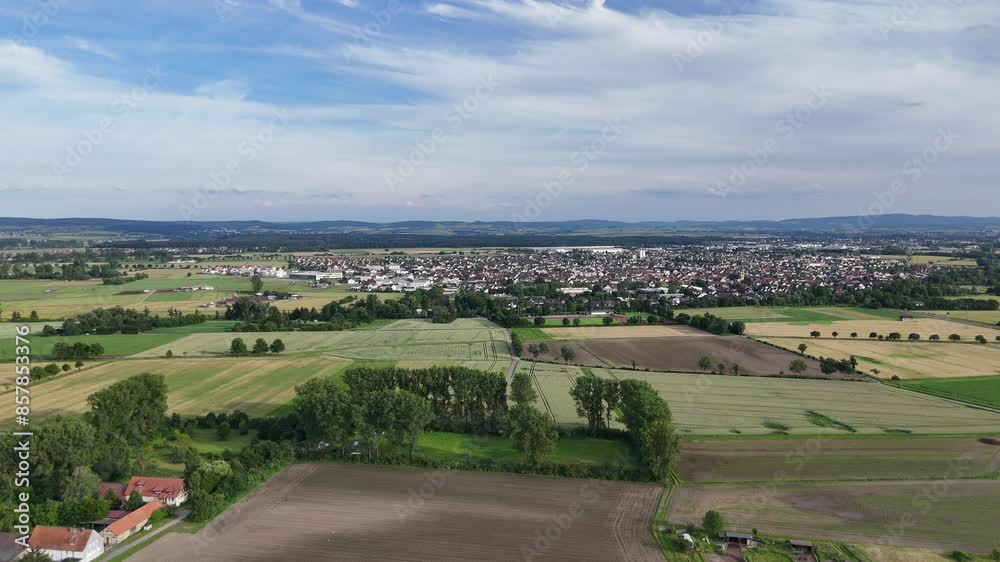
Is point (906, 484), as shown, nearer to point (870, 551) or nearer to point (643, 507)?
point (870, 551)

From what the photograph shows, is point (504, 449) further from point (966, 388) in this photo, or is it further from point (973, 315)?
point (973, 315)

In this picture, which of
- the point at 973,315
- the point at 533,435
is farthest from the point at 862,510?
the point at 973,315

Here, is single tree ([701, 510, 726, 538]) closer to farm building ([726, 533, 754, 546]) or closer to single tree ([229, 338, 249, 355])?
farm building ([726, 533, 754, 546])

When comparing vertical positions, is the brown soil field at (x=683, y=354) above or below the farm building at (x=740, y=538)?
above

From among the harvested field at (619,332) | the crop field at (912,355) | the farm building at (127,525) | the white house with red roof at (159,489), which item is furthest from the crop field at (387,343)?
the farm building at (127,525)

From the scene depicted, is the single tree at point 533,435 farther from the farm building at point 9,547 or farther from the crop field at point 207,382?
the farm building at point 9,547
